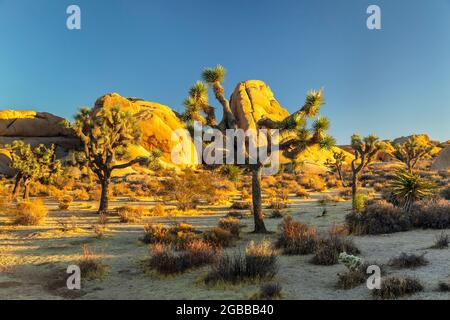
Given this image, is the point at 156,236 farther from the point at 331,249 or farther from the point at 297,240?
the point at 331,249

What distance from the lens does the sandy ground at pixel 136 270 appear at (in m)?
6.75

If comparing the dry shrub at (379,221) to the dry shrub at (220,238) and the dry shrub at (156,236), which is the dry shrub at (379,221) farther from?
the dry shrub at (156,236)

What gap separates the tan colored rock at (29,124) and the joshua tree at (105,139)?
30160 millimetres

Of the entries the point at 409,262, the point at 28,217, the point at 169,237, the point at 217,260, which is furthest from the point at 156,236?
the point at 28,217

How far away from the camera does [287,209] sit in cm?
1998

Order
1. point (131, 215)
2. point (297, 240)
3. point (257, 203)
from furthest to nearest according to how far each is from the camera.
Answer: point (131, 215) < point (257, 203) < point (297, 240)

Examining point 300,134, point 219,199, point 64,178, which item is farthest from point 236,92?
point 300,134

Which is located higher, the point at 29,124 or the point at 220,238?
the point at 29,124

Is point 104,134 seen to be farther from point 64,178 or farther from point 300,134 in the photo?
point 64,178

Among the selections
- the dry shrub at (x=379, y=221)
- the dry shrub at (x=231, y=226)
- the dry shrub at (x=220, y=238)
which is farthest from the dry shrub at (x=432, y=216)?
Result: the dry shrub at (x=220, y=238)

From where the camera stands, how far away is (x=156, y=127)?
162 feet

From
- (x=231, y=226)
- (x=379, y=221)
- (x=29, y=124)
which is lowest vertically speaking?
(x=231, y=226)

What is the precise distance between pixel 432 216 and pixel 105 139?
15.6 metres
